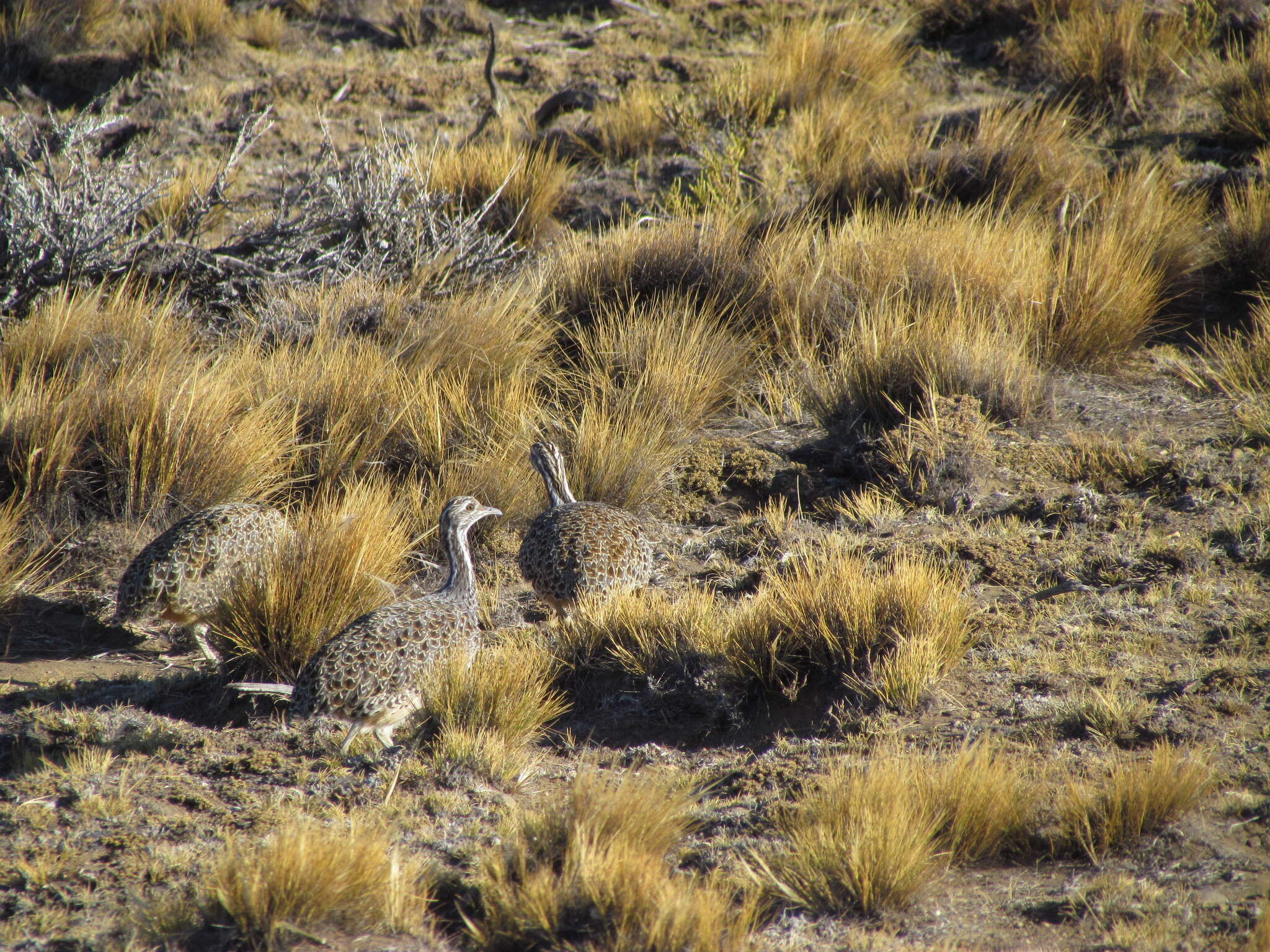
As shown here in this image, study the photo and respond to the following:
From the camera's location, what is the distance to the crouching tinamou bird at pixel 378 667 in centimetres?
405

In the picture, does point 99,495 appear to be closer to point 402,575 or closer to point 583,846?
point 402,575

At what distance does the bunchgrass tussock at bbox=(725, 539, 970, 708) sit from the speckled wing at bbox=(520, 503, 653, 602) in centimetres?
70

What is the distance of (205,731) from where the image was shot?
4309 millimetres

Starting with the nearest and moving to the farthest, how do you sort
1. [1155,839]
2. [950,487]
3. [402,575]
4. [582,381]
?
[1155,839], [402,575], [950,487], [582,381]

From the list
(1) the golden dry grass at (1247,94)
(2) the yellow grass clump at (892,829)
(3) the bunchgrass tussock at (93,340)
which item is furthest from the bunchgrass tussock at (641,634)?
(1) the golden dry grass at (1247,94)

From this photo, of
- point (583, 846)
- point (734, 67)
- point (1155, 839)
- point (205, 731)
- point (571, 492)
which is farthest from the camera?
point (734, 67)

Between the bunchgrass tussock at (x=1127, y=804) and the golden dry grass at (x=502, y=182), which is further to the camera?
the golden dry grass at (x=502, y=182)

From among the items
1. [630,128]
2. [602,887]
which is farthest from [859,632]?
[630,128]

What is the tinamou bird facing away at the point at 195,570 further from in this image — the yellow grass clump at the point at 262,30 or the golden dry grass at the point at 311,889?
the yellow grass clump at the point at 262,30

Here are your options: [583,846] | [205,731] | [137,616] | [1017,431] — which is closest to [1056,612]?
[1017,431]

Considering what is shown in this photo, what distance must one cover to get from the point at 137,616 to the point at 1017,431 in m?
5.11

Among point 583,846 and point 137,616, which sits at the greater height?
point 583,846

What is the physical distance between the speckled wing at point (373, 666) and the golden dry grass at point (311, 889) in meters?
0.84

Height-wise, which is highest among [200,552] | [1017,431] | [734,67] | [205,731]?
[734,67]
